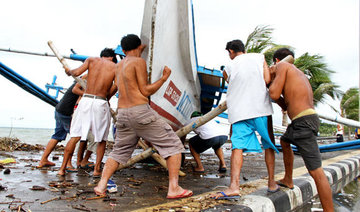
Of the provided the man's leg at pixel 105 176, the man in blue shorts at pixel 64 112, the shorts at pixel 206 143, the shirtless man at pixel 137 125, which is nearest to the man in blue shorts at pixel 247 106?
the shirtless man at pixel 137 125

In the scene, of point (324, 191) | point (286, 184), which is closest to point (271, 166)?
point (286, 184)

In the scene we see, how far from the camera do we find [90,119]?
12.2 ft

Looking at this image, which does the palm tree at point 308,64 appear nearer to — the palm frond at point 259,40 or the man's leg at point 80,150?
the palm frond at point 259,40

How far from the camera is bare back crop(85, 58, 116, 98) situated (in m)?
3.80

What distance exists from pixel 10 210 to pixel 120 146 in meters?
1.12

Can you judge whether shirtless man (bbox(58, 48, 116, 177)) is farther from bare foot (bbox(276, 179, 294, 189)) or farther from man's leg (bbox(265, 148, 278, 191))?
bare foot (bbox(276, 179, 294, 189))

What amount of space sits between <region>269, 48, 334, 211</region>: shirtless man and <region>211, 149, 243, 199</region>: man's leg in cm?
62

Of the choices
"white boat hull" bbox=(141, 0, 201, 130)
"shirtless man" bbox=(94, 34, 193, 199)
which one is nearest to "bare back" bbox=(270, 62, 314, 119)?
"shirtless man" bbox=(94, 34, 193, 199)

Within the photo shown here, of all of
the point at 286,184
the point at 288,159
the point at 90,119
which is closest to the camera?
the point at 288,159

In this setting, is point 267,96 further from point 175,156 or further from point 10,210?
point 10,210

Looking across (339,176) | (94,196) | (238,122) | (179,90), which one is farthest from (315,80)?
(94,196)

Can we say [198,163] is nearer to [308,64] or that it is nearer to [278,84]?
[278,84]

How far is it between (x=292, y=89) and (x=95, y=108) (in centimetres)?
255

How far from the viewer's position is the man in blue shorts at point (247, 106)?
8.73 feet
